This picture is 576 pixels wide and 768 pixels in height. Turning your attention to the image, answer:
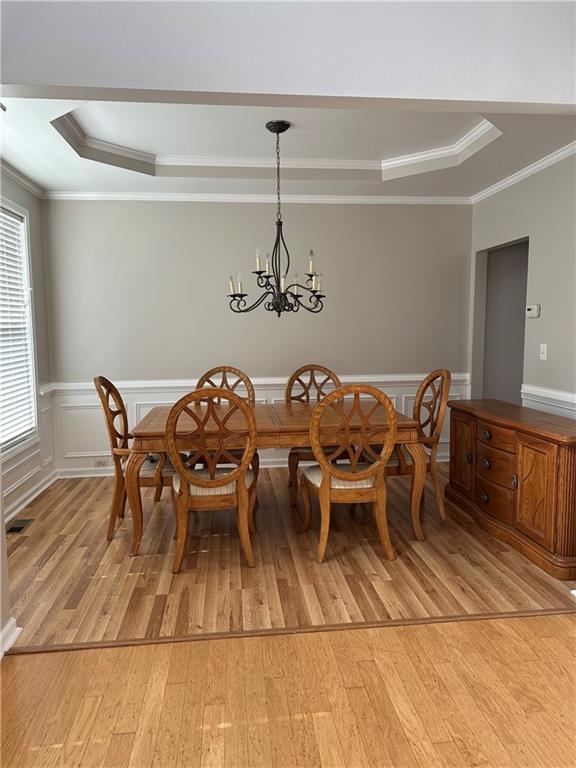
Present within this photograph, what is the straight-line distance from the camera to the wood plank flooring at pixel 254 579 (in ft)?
7.68

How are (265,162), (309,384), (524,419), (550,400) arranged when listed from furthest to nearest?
(309,384) → (265,162) → (550,400) → (524,419)

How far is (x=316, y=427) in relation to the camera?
2.83m

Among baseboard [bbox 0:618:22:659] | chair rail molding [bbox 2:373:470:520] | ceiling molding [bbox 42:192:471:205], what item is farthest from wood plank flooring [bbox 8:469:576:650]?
ceiling molding [bbox 42:192:471:205]

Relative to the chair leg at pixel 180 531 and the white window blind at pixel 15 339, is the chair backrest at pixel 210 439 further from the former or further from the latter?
the white window blind at pixel 15 339

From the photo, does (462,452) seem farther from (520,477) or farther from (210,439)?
(210,439)

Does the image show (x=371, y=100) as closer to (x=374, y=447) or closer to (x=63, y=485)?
(x=374, y=447)

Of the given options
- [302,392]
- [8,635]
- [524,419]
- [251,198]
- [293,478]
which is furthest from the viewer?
[302,392]

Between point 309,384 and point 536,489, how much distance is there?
2000mm

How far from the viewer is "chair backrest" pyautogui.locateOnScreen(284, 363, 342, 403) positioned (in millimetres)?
4215

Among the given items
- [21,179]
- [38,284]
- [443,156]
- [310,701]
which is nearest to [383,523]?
[310,701]

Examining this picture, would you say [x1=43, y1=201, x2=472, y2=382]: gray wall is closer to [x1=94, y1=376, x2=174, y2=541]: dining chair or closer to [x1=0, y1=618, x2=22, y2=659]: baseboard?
[x1=94, y1=376, x2=174, y2=541]: dining chair

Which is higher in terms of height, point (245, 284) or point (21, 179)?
point (21, 179)

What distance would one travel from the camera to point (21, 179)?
3.96m

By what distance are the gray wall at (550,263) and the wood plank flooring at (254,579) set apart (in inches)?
49.5
